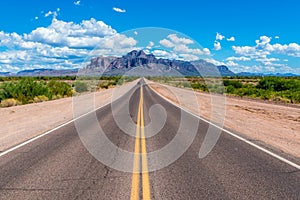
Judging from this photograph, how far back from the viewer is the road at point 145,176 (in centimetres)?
561

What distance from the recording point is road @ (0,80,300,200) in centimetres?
561

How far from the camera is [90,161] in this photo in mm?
7941

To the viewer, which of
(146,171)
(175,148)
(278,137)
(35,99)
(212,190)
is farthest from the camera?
(35,99)

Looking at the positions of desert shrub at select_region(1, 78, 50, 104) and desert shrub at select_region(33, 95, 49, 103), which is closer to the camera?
desert shrub at select_region(1, 78, 50, 104)

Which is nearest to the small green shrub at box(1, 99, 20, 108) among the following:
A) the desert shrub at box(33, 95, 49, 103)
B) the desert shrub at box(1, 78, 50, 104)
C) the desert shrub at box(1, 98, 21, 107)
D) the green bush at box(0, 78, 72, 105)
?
the desert shrub at box(1, 98, 21, 107)

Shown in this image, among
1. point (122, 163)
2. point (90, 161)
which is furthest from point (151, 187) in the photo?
point (90, 161)

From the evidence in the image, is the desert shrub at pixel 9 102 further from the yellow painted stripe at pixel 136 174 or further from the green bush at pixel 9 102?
the yellow painted stripe at pixel 136 174

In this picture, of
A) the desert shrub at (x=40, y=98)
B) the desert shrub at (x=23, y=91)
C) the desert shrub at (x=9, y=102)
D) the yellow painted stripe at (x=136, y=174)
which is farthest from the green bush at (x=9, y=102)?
the yellow painted stripe at (x=136, y=174)

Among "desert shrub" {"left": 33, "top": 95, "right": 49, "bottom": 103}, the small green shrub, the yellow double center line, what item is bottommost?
"desert shrub" {"left": 33, "top": 95, "right": 49, "bottom": 103}

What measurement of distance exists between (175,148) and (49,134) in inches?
212

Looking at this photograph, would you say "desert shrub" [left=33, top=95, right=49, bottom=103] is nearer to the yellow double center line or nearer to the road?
the yellow double center line

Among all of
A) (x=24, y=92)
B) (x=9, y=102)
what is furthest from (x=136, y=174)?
(x=24, y=92)

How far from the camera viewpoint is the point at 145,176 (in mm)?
6695

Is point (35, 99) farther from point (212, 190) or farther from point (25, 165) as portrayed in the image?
point (212, 190)
